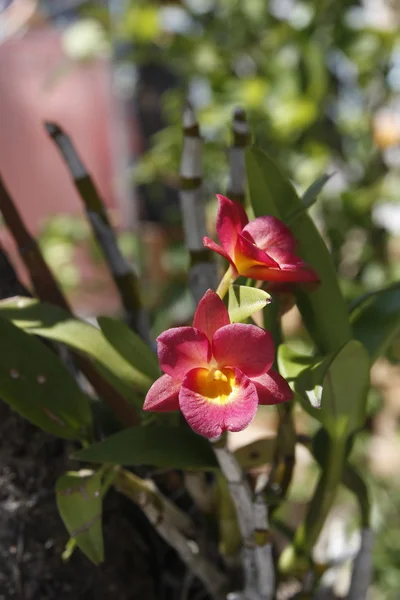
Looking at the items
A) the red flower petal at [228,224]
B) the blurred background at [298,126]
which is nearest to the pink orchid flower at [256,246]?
the red flower petal at [228,224]

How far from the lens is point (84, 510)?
0.39 meters

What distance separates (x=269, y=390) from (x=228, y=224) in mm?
90

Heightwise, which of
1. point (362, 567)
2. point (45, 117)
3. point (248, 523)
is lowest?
point (362, 567)

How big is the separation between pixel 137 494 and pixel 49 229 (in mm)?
1397

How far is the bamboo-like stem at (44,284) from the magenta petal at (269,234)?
18cm

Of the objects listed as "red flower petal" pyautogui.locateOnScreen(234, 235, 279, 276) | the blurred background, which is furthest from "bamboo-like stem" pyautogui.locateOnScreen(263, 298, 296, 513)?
the blurred background

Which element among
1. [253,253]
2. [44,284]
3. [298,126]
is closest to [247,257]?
[253,253]

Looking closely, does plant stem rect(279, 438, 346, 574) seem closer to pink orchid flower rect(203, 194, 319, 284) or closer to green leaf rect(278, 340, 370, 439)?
green leaf rect(278, 340, 370, 439)

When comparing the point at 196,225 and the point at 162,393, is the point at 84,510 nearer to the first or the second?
the point at 162,393

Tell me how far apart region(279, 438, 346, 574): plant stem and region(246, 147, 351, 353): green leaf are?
0.08 meters

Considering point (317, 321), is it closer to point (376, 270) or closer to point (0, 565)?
point (0, 565)

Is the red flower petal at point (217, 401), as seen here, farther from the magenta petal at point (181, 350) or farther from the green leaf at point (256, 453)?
the green leaf at point (256, 453)

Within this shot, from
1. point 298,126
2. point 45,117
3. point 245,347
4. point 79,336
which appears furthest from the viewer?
point 45,117

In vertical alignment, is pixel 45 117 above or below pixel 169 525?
above
